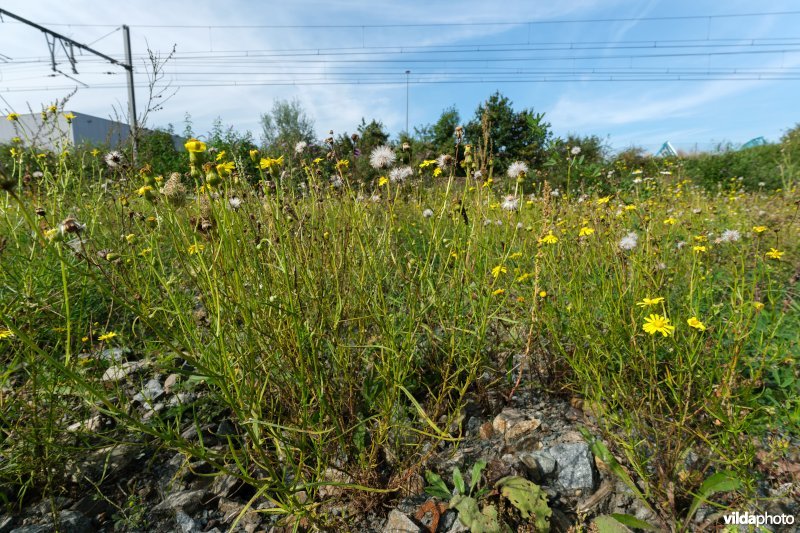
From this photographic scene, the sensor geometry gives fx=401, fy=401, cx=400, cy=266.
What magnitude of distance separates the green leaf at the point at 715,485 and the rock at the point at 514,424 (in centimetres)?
48

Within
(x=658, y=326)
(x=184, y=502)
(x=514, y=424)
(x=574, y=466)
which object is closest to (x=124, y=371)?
(x=184, y=502)

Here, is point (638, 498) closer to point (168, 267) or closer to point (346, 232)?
point (346, 232)

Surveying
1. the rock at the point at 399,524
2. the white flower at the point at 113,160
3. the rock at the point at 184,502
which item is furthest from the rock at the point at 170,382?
the rock at the point at 399,524

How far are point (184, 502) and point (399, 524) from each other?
0.66 m

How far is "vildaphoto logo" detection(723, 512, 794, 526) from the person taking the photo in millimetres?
1049

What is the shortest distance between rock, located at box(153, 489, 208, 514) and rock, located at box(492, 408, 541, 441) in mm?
990

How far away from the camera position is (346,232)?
4.68 ft

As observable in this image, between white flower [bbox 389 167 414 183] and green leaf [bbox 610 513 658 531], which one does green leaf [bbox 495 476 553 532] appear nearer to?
green leaf [bbox 610 513 658 531]

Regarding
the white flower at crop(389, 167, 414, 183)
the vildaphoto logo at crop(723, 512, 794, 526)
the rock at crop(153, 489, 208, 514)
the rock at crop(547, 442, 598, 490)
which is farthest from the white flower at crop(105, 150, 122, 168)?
the vildaphoto logo at crop(723, 512, 794, 526)

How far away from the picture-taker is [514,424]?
144 centimetres

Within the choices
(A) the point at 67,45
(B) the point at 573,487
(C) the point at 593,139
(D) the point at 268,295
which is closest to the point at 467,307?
(B) the point at 573,487

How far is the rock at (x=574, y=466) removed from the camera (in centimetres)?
123

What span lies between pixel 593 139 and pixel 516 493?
9.40 meters

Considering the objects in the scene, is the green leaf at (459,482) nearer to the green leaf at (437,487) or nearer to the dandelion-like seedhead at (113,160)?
the green leaf at (437,487)
